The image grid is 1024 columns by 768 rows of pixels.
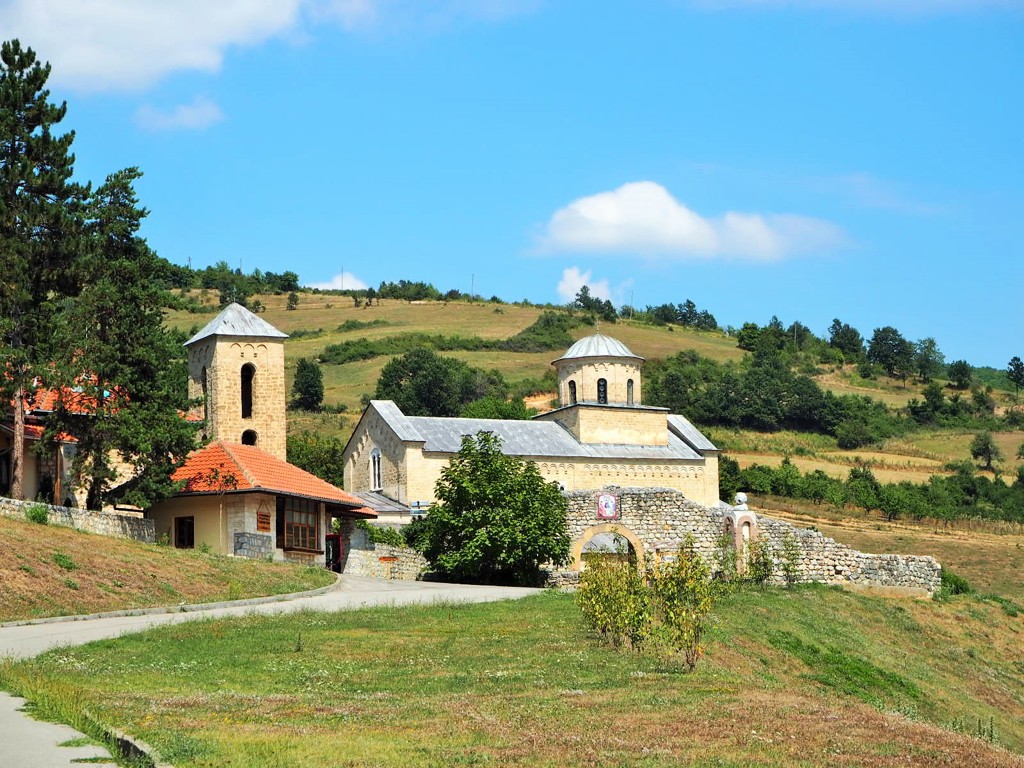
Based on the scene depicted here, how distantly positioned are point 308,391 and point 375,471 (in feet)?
124

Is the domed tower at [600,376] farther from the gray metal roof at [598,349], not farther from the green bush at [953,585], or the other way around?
the green bush at [953,585]

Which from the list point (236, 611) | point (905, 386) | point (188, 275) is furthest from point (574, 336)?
point (236, 611)

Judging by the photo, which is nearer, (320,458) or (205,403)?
(205,403)

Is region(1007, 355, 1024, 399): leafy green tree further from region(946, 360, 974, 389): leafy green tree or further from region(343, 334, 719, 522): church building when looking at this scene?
region(343, 334, 719, 522): church building

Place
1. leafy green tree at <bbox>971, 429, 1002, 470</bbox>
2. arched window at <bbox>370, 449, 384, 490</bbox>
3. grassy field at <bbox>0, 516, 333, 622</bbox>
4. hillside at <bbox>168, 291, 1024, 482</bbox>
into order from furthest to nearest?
leafy green tree at <bbox>971, 429, 1002, 470</bbox> < hillside at <bbox>168, 291, 1024, 482</bbox> < arched window at <bbox>370, 449, 384, 490</bbox> < grassy field at <bbox>0, 516, 333, 622</bbox>

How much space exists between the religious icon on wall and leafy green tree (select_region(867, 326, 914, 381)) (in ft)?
276

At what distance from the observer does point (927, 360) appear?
115000mm

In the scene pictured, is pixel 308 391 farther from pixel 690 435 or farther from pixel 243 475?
pixel 243 475

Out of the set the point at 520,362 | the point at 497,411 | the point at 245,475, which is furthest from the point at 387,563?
the point at 520,362

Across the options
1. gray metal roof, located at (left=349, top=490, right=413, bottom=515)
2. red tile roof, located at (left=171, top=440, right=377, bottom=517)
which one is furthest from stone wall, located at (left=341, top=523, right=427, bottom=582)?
gray metal roof, located at (left=349, top=490, right=413, bottom=515)

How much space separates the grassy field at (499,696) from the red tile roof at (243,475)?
1179 cm

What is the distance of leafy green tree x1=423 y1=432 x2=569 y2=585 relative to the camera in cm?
3228

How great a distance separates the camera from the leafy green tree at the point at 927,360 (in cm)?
11388

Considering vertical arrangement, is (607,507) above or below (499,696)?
above
